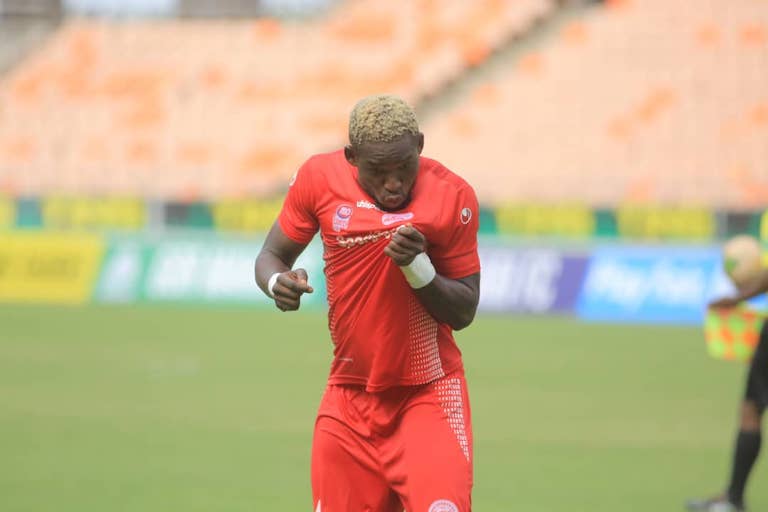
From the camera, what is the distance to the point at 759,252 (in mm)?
9211

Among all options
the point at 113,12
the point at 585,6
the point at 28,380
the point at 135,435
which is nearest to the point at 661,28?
the point at 585,6

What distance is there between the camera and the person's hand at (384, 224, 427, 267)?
15.8 ft

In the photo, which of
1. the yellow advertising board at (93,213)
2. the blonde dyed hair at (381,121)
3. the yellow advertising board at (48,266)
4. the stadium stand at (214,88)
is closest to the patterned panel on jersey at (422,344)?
the blonde dyed hair at (381,121)

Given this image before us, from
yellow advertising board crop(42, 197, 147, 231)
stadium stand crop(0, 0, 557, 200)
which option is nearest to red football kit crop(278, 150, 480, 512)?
yellow advertising board crop(42, 197, 147, 231)

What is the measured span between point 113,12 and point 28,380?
2644 centimetres

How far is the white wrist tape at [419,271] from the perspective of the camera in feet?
16.1

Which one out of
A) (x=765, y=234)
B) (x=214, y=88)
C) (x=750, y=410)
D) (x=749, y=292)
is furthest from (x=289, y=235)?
(x=214, y=88)

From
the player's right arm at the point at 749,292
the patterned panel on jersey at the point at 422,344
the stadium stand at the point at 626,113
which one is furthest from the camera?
the stadium stand at the point at 626,113

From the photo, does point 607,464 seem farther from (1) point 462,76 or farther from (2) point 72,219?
(1) point 462,76

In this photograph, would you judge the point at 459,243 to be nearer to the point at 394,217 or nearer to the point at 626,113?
the point at 394,217

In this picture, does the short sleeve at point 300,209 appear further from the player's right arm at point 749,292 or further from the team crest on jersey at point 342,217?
the player's right arm at point 749,292

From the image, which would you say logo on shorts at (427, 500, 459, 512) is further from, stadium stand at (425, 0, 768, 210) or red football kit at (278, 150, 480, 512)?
stadium stand at (425, 0, 768, 210)

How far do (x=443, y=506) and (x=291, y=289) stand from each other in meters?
0.96

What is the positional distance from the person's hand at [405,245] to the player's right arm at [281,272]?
37 centimetres
